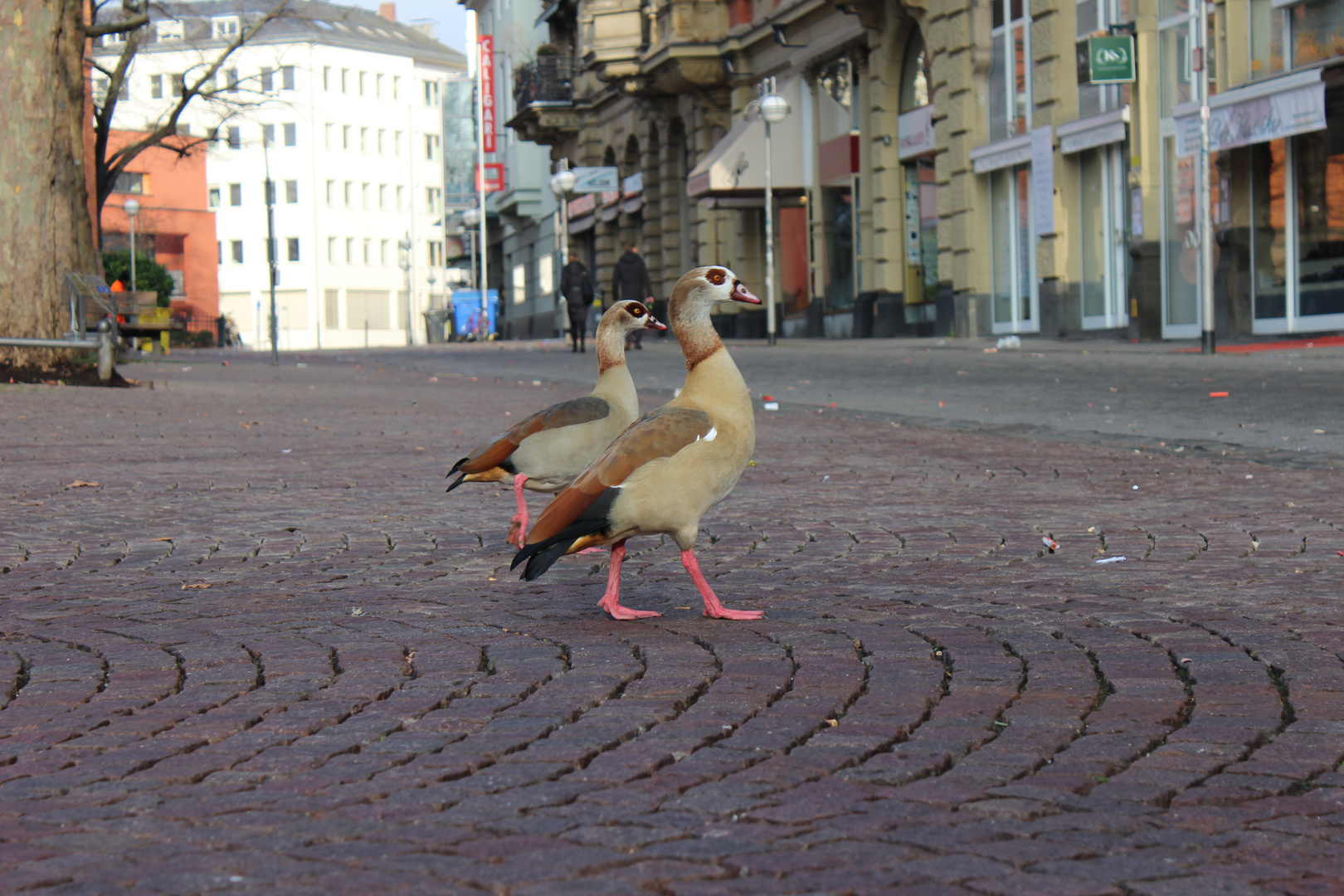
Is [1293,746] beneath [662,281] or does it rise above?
beneath

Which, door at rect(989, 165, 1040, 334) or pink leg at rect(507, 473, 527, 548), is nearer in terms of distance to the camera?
pink leg at rect(507, 473, 527, 548)

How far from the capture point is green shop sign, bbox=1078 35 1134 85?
23797mm

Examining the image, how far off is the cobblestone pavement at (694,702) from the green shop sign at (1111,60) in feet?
54.9

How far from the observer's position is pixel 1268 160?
73.4 feet

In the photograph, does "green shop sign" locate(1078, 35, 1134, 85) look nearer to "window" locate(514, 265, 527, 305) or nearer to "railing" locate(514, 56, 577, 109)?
"railing" locate(514, 56, 577, 109)

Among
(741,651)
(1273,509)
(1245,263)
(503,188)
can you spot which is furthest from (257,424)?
(503,188)

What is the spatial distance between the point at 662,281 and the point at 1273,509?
37.4m

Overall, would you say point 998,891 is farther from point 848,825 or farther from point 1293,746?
point 1293,746

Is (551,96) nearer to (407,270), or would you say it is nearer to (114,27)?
(114,27)

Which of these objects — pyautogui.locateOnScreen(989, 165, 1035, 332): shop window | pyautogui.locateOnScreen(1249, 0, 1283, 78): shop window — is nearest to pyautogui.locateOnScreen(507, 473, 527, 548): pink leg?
pyautogui.locateOnScreen(1249, 0, 1283, 78): shop window

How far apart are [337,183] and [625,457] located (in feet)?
348

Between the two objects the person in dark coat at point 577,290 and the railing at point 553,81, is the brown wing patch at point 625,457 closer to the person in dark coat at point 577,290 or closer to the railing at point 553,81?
the person in dark coat at point 577,290

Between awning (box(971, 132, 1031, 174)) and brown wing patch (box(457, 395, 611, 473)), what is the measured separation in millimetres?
21212

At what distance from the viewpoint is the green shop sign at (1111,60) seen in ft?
78.1
